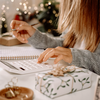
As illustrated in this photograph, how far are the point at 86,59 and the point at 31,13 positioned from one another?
2837mm

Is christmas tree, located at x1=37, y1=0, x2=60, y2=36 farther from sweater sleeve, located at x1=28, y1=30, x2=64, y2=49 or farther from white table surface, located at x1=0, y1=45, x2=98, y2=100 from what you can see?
white table surface, located at x1=0, y1=45, x2=98, y2=100

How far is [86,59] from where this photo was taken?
0.84 m

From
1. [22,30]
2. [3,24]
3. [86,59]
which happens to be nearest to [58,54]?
[86,59]

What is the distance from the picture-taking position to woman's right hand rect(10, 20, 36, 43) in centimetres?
102

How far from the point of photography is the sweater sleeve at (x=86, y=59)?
32.6 inches

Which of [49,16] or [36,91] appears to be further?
[49,16]

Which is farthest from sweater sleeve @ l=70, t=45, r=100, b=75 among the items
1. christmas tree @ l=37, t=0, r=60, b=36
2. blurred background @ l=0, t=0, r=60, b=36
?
christmas tree @ l=37, t=0, r=60, b=36

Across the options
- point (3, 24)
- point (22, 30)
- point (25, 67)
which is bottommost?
point (3, 24)

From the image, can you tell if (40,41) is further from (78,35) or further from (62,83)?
(62,83)

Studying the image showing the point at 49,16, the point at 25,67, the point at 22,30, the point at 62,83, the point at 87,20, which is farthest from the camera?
the point at 49,16

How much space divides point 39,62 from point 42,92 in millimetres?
315

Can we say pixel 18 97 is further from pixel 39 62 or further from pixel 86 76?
pixel 39 62

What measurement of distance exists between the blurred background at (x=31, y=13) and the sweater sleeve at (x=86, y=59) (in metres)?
2.10

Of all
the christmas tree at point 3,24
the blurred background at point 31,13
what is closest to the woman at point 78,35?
the blurred background at point 31,13
